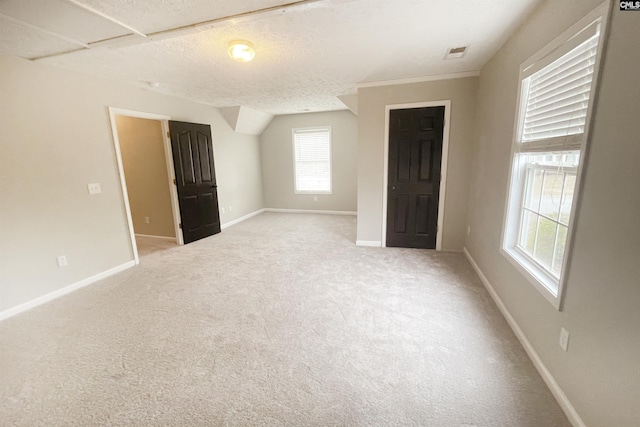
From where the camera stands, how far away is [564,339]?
1.39 meters

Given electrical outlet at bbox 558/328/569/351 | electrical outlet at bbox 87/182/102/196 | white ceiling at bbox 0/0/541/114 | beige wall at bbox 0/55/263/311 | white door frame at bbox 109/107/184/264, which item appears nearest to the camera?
electrical outlet at bbox 558/328/569/351

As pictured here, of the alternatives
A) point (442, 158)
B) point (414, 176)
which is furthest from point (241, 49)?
point (442, 158)

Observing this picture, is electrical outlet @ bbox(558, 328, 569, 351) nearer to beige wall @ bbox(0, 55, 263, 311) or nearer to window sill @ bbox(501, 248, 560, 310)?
window sill @ bbox(501, 248, 560, 310)

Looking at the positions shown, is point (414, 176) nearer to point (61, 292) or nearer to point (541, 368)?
point (541, 368)

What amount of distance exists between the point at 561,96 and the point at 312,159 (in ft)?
16.8

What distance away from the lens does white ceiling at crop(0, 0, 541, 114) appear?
1.73m

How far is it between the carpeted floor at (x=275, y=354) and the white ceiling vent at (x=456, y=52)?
237 centimetres

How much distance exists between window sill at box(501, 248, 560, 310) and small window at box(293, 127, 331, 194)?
457cm

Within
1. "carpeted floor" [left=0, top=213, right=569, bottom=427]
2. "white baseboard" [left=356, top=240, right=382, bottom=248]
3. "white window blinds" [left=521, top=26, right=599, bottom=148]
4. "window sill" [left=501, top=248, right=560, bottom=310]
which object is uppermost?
"white window blinds" [left=521, top=26, right=599, bottom=148]

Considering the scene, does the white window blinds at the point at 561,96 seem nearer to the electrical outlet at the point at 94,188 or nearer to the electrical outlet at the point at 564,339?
the electrical outlet at the point at 564,339

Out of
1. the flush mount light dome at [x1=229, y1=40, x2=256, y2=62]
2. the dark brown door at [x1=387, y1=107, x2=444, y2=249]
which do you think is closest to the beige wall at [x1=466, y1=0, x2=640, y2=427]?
the dark brown door at [x1=387, y1=107, x2=444, y2=249]

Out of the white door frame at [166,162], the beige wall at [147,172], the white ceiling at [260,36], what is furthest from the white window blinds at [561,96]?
the beige wall at [147,172]

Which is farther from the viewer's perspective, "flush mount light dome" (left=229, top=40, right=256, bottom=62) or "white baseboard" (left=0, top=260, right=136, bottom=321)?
"white baseboard" (left=0, top=260, right=136, bottom=321)

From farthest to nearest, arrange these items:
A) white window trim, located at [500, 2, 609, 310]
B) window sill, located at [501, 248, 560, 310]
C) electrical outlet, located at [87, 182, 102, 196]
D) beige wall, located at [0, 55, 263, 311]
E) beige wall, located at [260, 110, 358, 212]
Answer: beige wall, located at [260, 110, 358, 212], electrical outlet, located at [87, 182, 102, 196], beige wall, located at [0, 55, 263, 311], window sill, located at [501, 248, 560, 310], white window trim, located at [500, 2, 609, 310]
